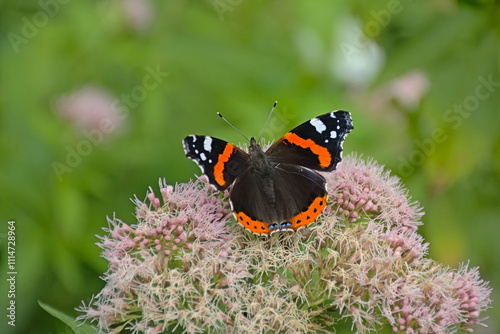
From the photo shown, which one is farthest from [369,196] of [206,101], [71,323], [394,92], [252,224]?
[394,92]

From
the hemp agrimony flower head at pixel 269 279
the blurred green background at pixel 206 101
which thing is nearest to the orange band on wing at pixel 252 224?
the hemp agrimony flower head at pixel 269 279

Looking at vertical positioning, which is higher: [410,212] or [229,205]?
[410,212]

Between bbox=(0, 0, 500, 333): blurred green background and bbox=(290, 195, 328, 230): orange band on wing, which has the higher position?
bbox=(0, 0, 500, 333): blurred green background

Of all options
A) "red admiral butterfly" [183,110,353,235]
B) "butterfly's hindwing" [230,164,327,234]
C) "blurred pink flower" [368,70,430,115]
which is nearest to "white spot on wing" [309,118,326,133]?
"red admiral butterfly" [183,110,353,235]

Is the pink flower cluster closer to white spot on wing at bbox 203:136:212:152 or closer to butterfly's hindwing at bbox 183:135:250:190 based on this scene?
butterfly's hindwing at bbox 183:135:250:190

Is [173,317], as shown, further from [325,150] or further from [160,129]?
[160,129]

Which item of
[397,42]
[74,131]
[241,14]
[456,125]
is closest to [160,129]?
[74,131]

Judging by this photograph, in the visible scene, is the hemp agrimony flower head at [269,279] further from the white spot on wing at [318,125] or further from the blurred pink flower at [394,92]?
the blurred pink flower at [394,92]
